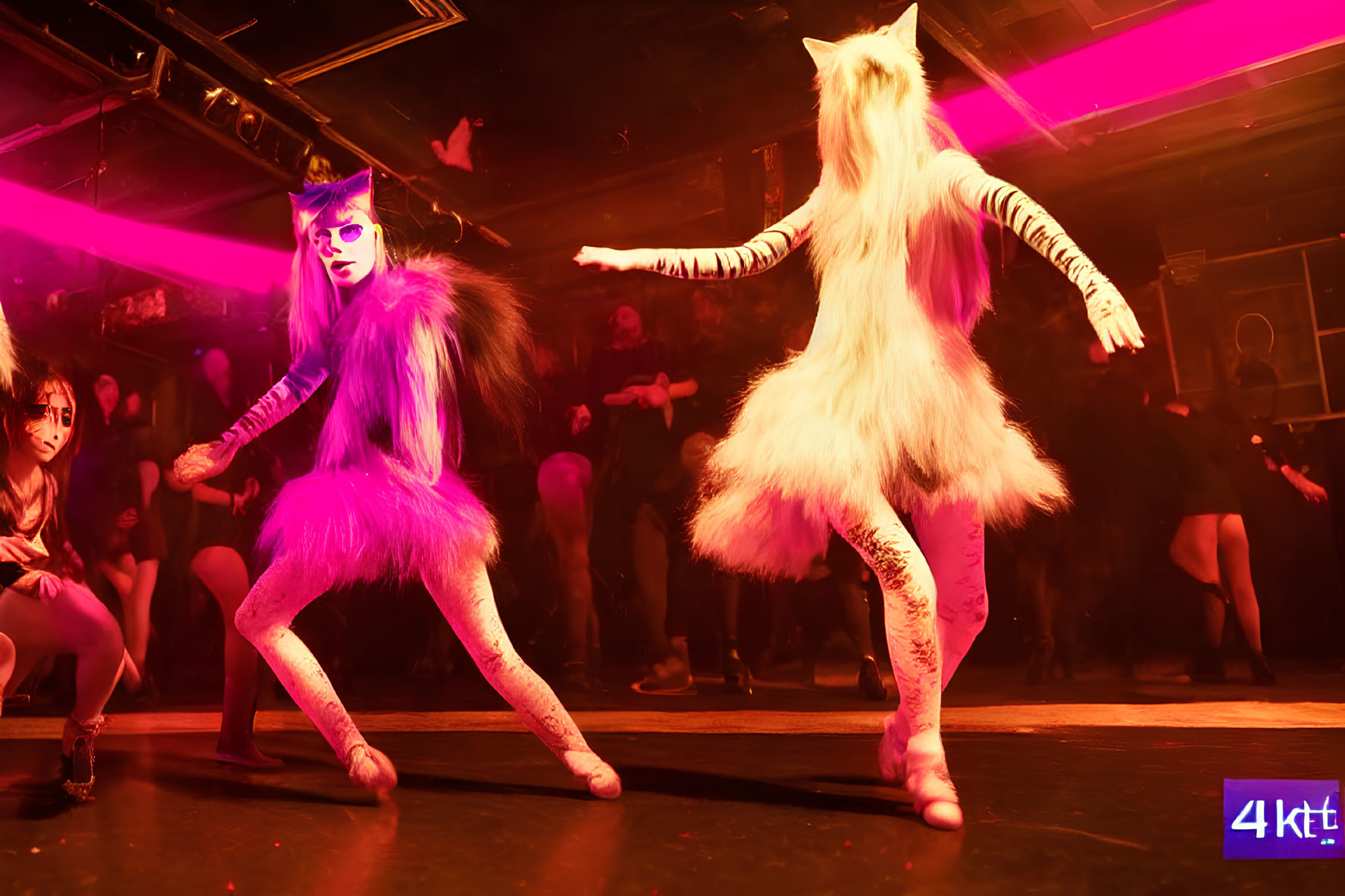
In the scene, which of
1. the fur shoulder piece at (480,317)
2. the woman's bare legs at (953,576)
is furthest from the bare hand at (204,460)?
the woman's bare legs at (953,576)

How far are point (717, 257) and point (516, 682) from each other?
3.49ft

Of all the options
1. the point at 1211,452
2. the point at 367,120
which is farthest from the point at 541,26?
the point at 1211,452

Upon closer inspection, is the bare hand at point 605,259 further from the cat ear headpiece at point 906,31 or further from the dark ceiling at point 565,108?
the dark ceiling at point 565,108

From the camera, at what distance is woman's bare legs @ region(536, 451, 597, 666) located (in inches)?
136

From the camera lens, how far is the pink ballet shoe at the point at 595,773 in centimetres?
219

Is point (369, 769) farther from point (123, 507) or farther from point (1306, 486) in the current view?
point (1306, 486)

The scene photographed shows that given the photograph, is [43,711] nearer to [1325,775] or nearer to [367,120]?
[367,120]

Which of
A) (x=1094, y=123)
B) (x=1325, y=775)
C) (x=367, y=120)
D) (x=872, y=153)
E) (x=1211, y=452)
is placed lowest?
(x=1325, y=775)

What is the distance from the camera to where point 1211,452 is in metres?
3.03

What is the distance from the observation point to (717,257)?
2.25 metres

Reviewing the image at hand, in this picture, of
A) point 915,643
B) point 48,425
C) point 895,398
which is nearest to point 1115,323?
point 895,398

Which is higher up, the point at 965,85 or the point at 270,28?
the point at 270,28

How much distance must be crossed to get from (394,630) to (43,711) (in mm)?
1321

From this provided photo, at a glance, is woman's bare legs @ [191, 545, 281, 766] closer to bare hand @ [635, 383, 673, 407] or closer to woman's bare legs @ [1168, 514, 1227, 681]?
bare hand @ [635, 383, 673, 407]
